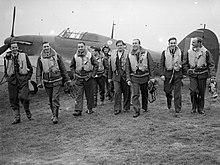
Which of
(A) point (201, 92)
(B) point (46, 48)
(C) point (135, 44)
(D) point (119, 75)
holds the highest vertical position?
(C) point (135, 44)

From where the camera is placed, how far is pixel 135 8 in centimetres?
1797

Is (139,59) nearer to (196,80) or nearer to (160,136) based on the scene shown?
(196,80)

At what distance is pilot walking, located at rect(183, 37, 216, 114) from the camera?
6984mm

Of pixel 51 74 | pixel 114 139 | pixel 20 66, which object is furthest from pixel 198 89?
pixel 20 66

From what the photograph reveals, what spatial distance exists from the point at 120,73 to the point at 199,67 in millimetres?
1888

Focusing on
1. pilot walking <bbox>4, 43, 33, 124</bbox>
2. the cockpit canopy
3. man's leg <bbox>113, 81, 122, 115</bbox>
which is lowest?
man's leg <bbox>113, 81, 122, 115</bbox>

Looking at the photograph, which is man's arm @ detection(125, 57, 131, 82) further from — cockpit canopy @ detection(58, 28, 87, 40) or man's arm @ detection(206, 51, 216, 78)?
cockpit canopy @ detection(58, 28, 87, 40)

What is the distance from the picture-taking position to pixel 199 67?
23.0 ft

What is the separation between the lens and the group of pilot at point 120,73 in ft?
22.6

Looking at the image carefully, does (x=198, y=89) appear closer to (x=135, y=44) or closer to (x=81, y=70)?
(x=135, y=44)

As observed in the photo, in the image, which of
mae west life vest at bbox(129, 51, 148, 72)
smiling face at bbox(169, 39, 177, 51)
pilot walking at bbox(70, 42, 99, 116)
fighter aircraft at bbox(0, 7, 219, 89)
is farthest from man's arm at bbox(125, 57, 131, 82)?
fighter aircraft at bbox(0, 7, 219, 89)

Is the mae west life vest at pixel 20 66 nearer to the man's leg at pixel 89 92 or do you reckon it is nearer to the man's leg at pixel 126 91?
the man's leg at pixel 89 92

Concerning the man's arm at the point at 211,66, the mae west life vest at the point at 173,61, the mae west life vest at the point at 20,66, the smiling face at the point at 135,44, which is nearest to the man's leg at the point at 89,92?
the smiling face at the point at 135,44

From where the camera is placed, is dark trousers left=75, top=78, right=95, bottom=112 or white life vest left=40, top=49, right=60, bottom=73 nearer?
white life vest left=40, top=49, right=60, bottom=73
